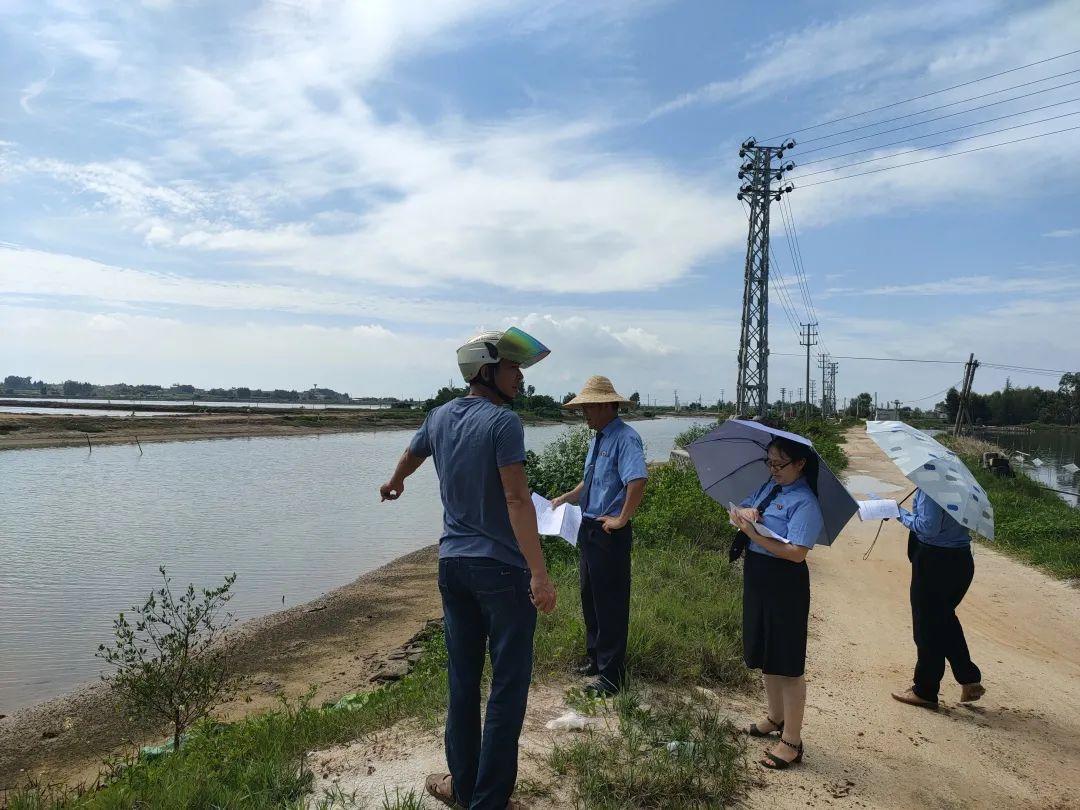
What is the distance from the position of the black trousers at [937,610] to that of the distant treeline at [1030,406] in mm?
83040

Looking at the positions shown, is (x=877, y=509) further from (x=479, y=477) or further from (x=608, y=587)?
(x=479, y=477)

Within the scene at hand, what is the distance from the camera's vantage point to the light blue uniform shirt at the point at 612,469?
4086 millimetres

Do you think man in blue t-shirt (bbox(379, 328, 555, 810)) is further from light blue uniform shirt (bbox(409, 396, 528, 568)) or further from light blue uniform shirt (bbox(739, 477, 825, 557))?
light blue uniform shirt (bbox(739, 477, 825, 557))

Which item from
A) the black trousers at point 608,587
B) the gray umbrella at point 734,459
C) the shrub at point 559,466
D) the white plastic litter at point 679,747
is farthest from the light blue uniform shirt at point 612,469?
the shrub at point 559,466

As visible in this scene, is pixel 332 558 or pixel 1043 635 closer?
pixel 1043 635

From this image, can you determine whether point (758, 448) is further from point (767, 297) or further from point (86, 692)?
point (767, 297)

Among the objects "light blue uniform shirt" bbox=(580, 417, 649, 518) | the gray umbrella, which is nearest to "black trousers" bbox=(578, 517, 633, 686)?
"light blue uniform shirt" bbox=(580, 417, 649, 518)

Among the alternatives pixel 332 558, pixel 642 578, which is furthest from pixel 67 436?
pixel 642 578

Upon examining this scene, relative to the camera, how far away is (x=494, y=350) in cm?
279

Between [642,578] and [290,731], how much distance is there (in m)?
3.87

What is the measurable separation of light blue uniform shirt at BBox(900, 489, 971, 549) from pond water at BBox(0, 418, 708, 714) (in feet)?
26.5

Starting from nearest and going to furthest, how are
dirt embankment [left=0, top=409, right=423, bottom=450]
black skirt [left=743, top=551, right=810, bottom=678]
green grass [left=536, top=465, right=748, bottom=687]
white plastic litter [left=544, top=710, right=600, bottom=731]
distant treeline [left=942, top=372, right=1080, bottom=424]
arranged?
black skirt [left=743, top=551, right=810, bottom=678], white plastic litter [left=544, top=710, right=600, bottom=731], green grass [left=536, top=465, right=748, bottom=687], dirt embankment [left=0, top=409, right=423, bottom=450], distant treeline [left=942, top=372, right=1080, bottom=424]

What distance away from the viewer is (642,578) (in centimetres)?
705

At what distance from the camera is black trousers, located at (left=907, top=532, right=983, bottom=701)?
4305mm
